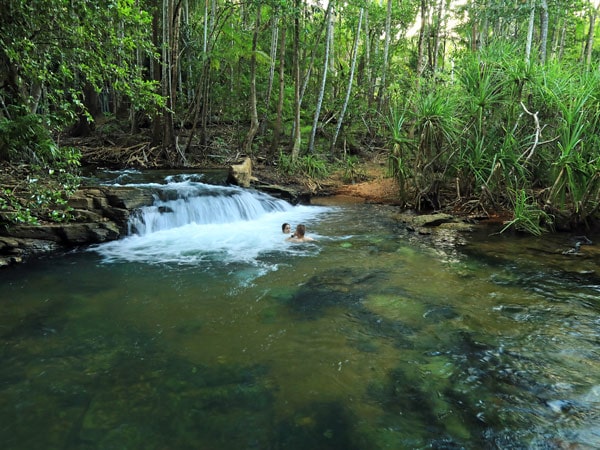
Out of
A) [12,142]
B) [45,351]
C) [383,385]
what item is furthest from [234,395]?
[12,142]

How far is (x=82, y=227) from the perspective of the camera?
24.6 ft

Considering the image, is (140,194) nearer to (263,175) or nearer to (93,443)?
(263,175)

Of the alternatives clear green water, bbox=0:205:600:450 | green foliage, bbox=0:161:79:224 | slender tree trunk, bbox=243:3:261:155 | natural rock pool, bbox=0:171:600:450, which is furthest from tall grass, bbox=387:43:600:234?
green foliage, bbox=0:161:79:224

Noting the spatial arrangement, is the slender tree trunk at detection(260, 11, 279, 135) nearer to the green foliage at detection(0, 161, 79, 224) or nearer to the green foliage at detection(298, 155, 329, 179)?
the green foliage at detection(298, 155, 329, 179)

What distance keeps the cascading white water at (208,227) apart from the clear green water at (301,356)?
0.78 meters

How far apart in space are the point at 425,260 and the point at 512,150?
3.88 meters

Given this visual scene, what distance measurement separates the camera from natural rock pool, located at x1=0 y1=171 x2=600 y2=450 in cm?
283

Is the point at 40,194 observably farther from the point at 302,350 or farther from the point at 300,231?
the point at 302,350

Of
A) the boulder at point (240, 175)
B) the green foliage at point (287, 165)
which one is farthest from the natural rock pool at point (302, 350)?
the green foliage at point (287, 165)

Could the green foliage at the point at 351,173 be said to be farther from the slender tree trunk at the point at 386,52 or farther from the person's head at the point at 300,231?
the person's head at the point at 300,231

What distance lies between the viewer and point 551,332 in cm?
418

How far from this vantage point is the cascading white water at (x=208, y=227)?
714cm

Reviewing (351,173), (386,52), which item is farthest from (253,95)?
(386,52)

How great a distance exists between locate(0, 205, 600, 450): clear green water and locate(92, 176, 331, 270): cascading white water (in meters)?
0.78
